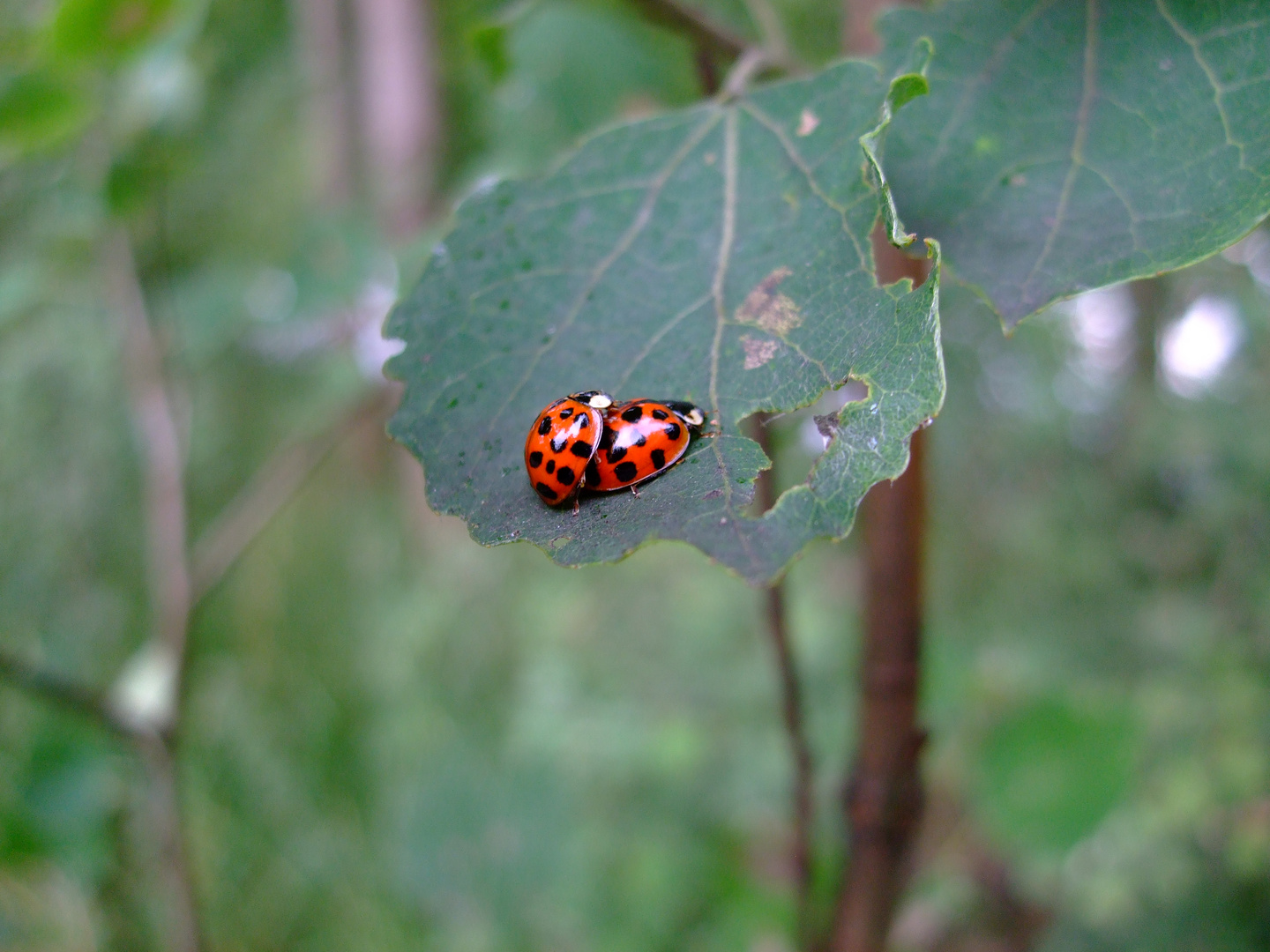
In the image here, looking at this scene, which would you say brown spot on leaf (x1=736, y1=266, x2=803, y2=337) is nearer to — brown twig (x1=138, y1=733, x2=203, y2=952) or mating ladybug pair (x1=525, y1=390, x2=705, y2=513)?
mating ladybug pair (x1=525, y1=390, x2=705, y2=513)

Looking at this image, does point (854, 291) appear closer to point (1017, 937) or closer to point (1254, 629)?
point (1254, 629)

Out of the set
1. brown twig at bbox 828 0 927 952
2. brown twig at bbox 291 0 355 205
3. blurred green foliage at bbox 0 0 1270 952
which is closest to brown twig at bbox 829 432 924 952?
brown twig at bbox 828 0 927 952

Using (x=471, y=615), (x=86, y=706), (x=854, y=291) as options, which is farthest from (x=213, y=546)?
(x=471, y=615)

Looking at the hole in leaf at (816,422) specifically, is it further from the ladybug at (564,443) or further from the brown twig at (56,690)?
the brown twig at (56,690)

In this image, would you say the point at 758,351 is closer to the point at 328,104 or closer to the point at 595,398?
the point at 595,398

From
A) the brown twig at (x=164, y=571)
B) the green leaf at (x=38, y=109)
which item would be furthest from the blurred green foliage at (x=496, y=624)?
the brown twig at (x=164, y=571)

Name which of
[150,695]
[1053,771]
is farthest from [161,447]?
[1053,771]

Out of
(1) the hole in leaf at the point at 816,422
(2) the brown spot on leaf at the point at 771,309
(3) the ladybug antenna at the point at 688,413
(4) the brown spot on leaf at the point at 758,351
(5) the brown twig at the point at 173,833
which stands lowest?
(5) the brown twig at the point at 173,833
